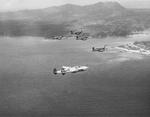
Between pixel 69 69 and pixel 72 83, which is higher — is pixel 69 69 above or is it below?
above

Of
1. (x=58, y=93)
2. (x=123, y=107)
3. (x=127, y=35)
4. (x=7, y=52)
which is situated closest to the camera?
(x=123, y=107)

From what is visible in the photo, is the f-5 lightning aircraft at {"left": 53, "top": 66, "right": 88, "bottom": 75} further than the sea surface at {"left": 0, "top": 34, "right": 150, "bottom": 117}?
Yes

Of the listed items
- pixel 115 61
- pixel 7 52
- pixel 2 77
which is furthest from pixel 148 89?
pixel 7 52

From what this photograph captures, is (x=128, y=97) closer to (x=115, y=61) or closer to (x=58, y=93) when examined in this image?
(x=58, y=93)

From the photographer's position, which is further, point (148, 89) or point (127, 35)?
point (127, 35)

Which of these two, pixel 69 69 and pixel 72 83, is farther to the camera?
pixel 69 69

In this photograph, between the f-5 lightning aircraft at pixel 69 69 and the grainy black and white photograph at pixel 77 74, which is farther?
the f-5 lightning aircraft at pixel 69 69
